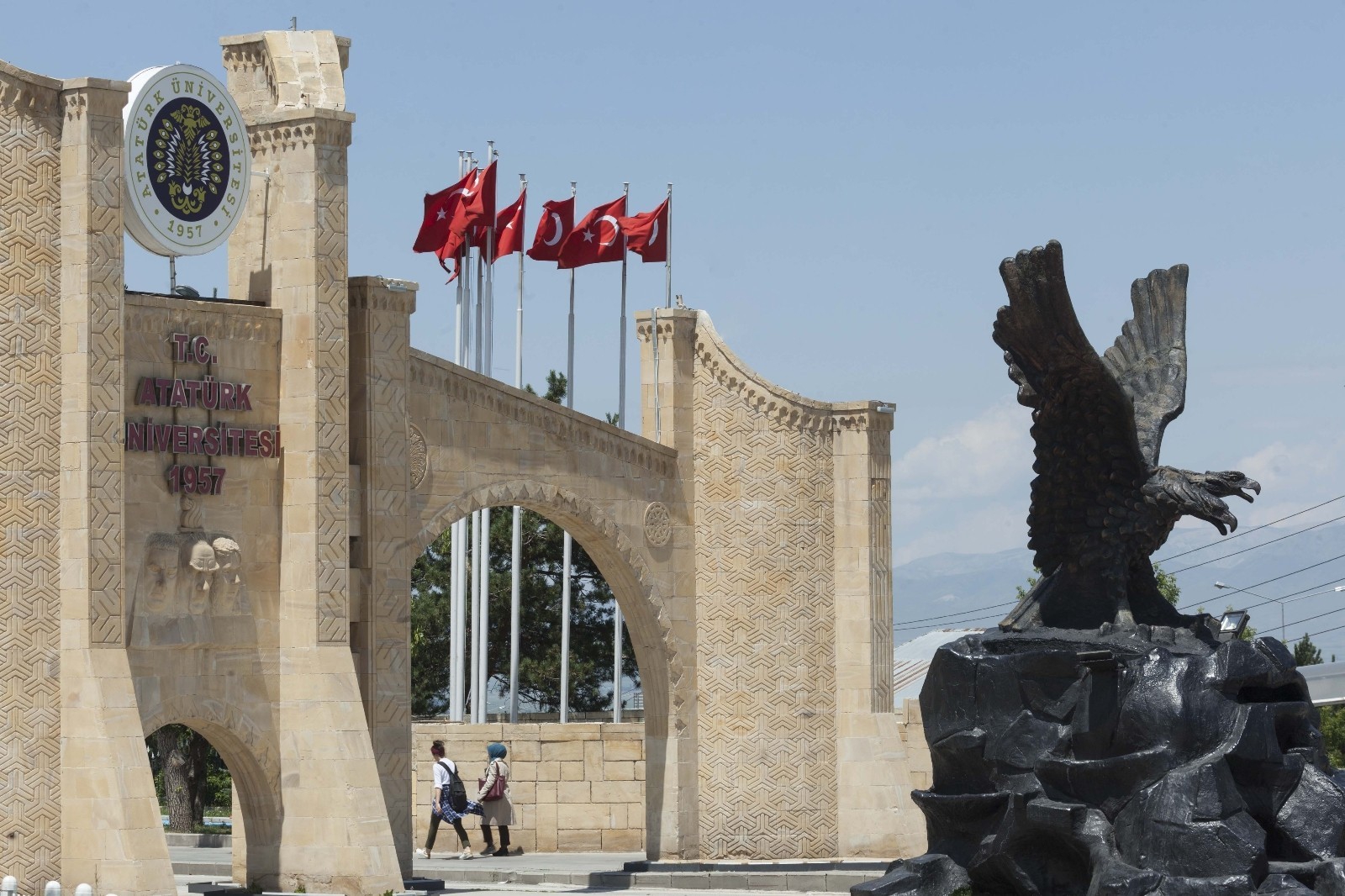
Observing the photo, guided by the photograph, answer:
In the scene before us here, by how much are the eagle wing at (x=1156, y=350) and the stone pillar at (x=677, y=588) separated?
7221mm

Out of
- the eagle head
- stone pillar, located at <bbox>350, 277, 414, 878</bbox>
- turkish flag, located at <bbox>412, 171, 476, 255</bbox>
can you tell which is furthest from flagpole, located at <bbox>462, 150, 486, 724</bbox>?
the eagle head

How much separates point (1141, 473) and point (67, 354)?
27.7ft

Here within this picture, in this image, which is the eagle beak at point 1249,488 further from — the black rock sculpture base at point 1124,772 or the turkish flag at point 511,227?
the turkish flag at point 511,227

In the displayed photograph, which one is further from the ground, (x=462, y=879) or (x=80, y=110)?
(x=80, y=110)

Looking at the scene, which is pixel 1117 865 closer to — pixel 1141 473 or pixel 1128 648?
pixel 1128 648

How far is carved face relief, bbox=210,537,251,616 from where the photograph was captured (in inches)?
736

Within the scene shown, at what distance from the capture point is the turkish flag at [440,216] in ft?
88.0

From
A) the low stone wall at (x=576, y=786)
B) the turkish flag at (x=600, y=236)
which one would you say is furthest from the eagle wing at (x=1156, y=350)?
the turkish flag at (x=600, y=236)

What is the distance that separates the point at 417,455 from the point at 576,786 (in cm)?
584

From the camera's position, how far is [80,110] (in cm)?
1795

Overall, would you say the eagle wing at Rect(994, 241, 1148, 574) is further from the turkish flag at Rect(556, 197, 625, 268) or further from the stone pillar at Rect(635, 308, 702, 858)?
the turkish flag at Rect(556, 197, 625, 268)

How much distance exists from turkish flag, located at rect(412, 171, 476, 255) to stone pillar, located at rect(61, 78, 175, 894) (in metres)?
8.86

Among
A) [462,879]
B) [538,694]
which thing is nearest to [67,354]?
[462,879]

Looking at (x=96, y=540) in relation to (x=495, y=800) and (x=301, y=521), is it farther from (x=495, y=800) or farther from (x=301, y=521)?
(x=495, y=800)
